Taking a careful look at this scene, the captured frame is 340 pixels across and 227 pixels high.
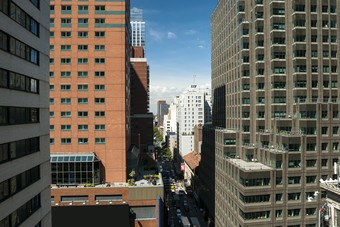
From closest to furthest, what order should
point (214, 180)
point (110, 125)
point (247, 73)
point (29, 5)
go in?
point (29, 5) < point (110, 125) < point (247, 73) < point (214, 180)

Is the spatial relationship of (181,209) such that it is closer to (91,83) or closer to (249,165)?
(249,165)

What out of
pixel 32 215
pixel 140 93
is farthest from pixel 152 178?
pixel 140 93

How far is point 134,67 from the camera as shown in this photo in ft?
500

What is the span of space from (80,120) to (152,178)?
20494 millimetres

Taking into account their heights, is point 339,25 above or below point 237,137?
above

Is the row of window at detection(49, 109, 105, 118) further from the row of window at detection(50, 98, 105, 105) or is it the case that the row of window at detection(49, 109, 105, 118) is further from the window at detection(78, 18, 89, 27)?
Answer: the window at detection(78, 18, 89, 27)

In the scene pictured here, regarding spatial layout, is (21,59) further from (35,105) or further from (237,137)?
(237,137)

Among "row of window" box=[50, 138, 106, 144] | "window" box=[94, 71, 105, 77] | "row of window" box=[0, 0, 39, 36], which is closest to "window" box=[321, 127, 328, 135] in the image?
"row of window" box=[50, 138, 106, 144]

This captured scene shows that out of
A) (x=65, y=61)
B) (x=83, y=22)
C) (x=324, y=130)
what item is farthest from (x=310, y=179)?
(x=83, y=22)

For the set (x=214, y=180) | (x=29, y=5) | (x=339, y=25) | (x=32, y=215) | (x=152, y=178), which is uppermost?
(x=339, y=25)

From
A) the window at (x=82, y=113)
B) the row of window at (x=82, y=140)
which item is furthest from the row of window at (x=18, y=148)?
the window at (x=82, y=113)

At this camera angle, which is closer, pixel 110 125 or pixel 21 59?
pixel 21 59

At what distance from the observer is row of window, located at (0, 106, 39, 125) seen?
73.3 feet

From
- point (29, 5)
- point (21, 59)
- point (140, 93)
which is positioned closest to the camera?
point (21, 59)
